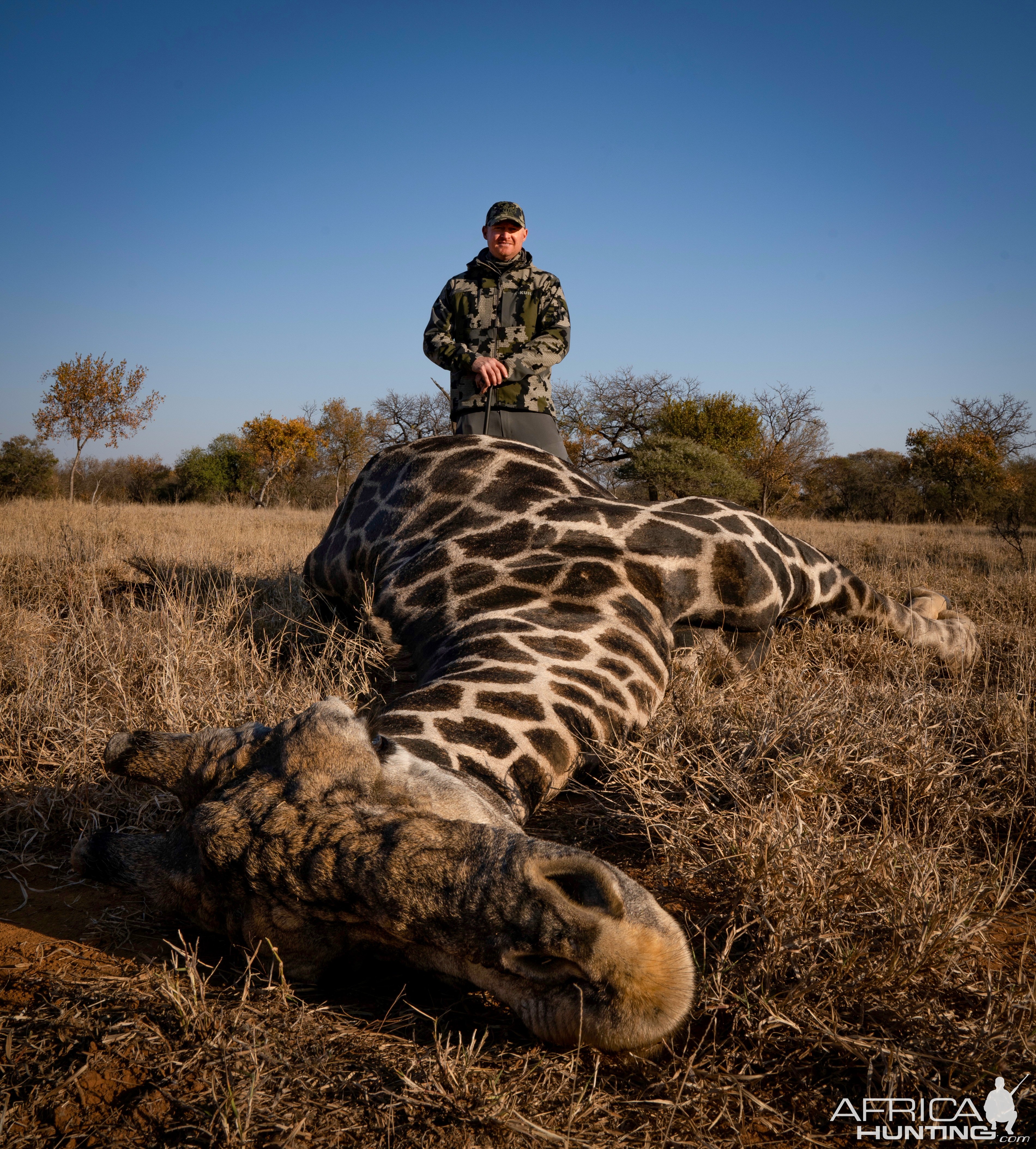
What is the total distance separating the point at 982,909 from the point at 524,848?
1.25 metres

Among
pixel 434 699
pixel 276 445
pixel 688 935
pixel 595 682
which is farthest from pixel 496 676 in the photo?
pixel 276 445

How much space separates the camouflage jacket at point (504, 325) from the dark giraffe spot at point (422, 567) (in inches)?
98.1

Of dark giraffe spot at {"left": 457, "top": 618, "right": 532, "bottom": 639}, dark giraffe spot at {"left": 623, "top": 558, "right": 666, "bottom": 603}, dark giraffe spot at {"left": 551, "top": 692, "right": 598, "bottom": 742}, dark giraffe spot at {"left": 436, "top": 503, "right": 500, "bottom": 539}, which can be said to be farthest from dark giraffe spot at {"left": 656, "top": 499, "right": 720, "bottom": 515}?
dark giraffe spot at {"left": 551, "top": 692, "right": 598, "bottom": 742}

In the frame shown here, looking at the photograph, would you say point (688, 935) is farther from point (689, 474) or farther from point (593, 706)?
point (689, 474)

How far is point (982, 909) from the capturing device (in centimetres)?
177

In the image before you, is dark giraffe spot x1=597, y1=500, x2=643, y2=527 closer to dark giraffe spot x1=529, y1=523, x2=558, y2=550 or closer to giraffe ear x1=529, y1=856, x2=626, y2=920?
dark giraffe spot x1=529, y1=523, x2=558, y2=550

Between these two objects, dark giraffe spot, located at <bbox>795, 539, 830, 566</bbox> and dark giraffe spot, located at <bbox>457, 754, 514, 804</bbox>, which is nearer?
dark giraffe spot, located at <bbox>457, 754, 514, 804</bbox>

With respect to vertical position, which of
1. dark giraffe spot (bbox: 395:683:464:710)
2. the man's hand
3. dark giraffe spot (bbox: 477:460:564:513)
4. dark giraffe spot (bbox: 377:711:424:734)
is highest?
the man's hand

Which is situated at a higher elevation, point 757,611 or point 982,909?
point 757,611

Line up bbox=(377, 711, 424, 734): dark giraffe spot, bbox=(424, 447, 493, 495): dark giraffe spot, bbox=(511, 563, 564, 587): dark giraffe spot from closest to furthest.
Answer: bbox=(377, 711, 424, 734): dark giraffe spot < bbox=(511, 563, 564, 587): dark giraffe spot < bbox=(424, 447, 493, 495): dark giraffe spot

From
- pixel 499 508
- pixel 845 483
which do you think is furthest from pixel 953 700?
pixel 845 483

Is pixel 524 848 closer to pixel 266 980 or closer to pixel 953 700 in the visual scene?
pixel 266 980

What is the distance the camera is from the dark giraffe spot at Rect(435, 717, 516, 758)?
1.94 metres

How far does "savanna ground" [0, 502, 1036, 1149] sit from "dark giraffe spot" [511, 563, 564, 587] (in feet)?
2.11
